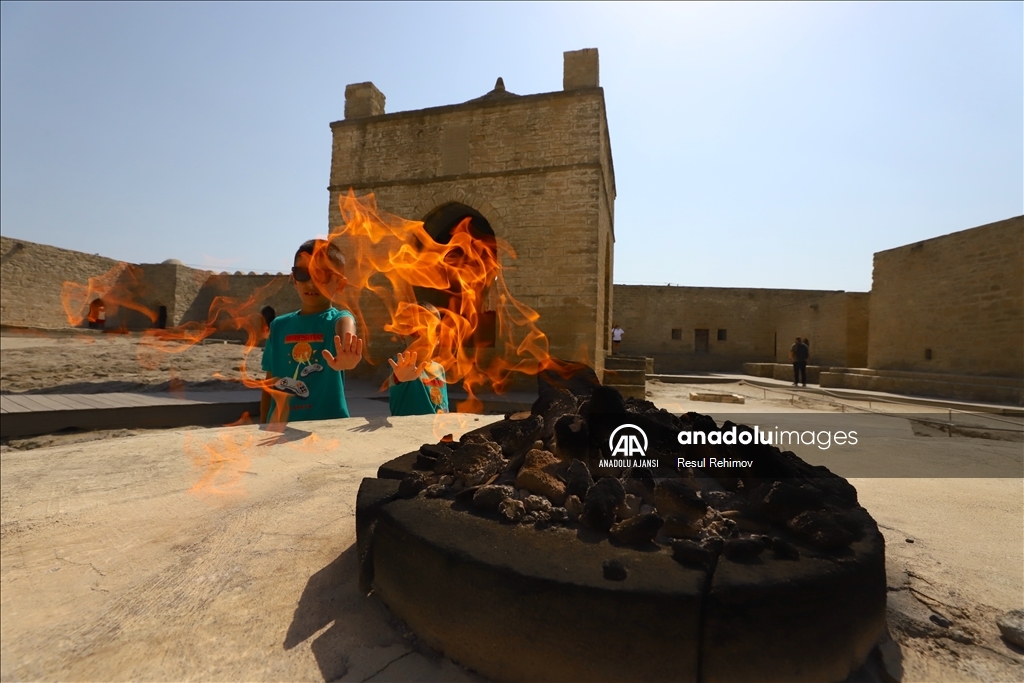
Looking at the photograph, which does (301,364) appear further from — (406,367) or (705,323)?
(705,323)

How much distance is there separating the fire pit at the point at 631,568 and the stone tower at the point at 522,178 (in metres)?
7.49

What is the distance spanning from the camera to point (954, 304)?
11.2 metres

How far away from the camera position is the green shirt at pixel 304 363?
12.9 ft

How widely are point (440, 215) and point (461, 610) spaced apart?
32.6 ft

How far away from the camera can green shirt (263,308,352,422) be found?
393cm

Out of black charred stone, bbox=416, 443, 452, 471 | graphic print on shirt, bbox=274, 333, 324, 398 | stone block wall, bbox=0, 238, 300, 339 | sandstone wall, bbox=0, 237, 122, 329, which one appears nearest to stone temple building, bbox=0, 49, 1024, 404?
graphic print on shirt, bbox=274, 333, 324, 398

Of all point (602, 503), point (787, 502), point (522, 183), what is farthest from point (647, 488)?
point (522, 183)

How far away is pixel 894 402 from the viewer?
30.8 ft

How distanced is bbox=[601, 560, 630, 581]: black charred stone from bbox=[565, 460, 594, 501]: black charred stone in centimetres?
42

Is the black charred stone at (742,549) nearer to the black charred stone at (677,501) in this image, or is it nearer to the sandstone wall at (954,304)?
the black charred stone at (677,501)

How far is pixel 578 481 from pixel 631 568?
1.80ft

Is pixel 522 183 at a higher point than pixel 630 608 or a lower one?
higher

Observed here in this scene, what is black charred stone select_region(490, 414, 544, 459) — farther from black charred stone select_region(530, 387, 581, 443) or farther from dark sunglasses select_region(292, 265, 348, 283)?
dark sunglasses select_region(292, 265, 348, 283)

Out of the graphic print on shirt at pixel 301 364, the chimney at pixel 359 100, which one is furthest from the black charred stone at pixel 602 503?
the chimney at pixel 359 100
